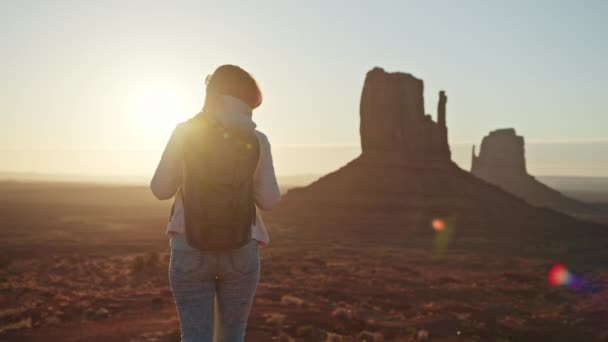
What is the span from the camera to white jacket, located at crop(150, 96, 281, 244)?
2.42 m

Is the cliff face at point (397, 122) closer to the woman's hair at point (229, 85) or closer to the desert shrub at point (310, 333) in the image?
the desert shrub at point (310, 333)

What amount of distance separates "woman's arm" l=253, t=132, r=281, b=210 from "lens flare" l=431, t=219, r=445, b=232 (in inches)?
2025

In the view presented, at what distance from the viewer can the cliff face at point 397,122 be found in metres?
68.7

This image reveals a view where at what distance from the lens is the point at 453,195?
2309 inches

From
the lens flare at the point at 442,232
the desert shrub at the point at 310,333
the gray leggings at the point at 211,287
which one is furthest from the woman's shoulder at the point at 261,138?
the lens flare at the point at 442,232

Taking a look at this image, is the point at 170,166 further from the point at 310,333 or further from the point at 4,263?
the point at 4,263

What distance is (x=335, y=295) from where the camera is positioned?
18.1 m

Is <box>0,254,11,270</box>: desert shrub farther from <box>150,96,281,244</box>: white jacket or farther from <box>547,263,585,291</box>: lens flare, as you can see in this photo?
<box>150,96,281,244</box>: white jacket

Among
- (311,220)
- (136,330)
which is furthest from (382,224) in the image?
(136,330)

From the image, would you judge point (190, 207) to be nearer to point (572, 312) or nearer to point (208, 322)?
point (208, 322)

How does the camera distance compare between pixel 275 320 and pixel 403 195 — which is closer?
pixel 275 320

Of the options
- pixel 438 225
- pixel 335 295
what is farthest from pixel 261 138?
pixel 438 225

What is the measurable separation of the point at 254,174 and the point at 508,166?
12316 cm

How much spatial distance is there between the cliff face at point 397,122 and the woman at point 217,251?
6522cm
